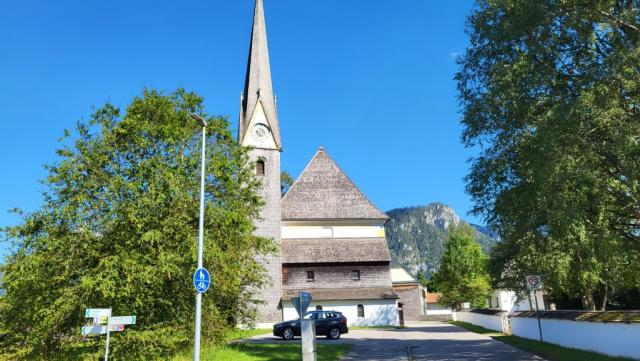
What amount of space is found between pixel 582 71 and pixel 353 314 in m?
30.0

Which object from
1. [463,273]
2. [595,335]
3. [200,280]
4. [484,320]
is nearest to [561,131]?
[595,335]

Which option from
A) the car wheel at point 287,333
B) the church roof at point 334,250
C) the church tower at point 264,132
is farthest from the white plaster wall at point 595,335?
the church tower at point 264,132

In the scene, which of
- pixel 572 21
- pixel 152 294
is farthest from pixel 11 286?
pixel 572 21

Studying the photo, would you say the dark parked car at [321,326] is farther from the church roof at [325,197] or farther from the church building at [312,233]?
the church roof at [325,197]

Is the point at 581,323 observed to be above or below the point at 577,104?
below

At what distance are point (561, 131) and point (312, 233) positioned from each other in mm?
32021

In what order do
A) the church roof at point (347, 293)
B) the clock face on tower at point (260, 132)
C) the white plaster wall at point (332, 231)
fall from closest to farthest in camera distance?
1. the church roof at point (347, 293)
2. the clock face on tower at point (260, 132)
3. the white plaster wall at point (332, 231)

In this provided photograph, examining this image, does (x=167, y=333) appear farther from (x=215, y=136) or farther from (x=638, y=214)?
(x=638, y=214)

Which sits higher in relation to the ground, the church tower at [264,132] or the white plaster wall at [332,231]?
the church tower at [264,132]

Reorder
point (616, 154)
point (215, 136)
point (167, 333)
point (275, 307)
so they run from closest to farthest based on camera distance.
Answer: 1. point (616, 154)
2. point (167, 333)
3. point (215, 136)
4. point (275, 307)

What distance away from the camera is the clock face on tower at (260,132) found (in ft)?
144

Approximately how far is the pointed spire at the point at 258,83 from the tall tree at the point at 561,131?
2689 cm

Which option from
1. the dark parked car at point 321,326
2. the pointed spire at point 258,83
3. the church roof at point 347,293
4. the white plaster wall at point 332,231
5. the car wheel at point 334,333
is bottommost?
the car wheel at point 334,333

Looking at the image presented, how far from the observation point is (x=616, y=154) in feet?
46.0
